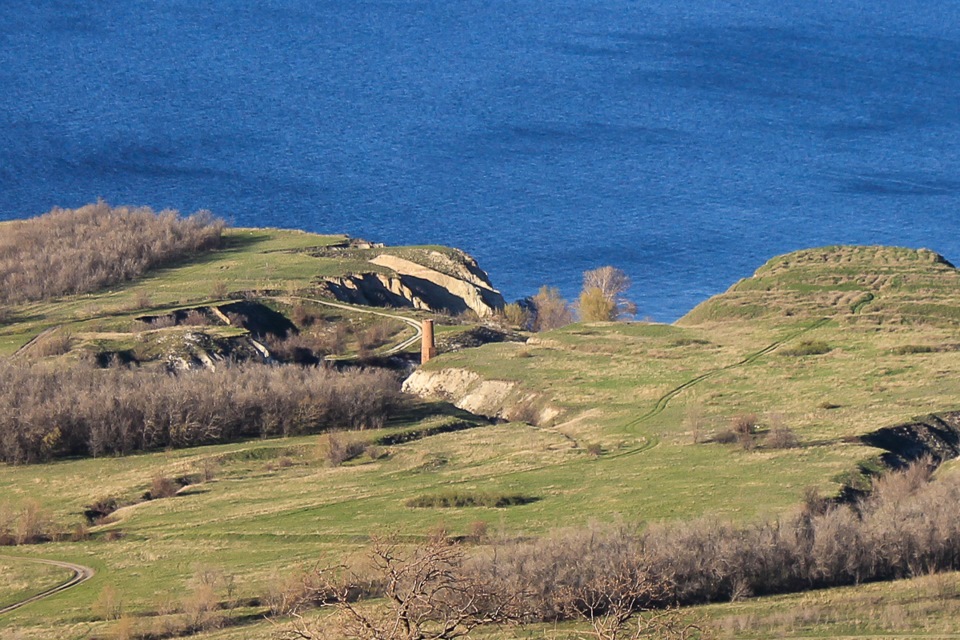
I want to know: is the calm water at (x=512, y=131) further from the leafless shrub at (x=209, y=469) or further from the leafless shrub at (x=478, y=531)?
the leafless shrub at (x=478, y=531)

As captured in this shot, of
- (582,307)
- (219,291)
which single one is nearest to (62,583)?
(219,291)

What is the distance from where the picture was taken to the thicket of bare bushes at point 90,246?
87500 millimetres

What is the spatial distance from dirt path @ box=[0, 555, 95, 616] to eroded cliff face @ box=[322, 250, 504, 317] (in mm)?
43030

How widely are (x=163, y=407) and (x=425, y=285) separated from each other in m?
35.1

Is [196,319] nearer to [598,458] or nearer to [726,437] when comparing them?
[598,458]

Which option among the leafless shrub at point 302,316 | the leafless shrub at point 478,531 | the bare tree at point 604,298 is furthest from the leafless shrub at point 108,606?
the bare tree at point 604,298

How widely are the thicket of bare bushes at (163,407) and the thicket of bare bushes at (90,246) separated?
24618 mm

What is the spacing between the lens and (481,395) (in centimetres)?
6297

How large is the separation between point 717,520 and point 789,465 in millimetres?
7789

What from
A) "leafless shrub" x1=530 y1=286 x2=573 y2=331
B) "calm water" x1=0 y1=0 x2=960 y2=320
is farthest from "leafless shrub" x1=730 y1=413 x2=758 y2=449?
"calm water" x1=0 y1=0 x2=960 y2=320

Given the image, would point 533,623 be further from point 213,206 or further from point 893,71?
point 893,71

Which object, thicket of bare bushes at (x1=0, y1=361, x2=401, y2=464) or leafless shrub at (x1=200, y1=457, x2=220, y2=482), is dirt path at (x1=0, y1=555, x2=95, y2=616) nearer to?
leafless shrub at (x1=200, y1=457, x2=220, y2=482)

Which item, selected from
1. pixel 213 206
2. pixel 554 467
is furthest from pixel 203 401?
pixel 213 206

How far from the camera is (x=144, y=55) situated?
7096 inches
